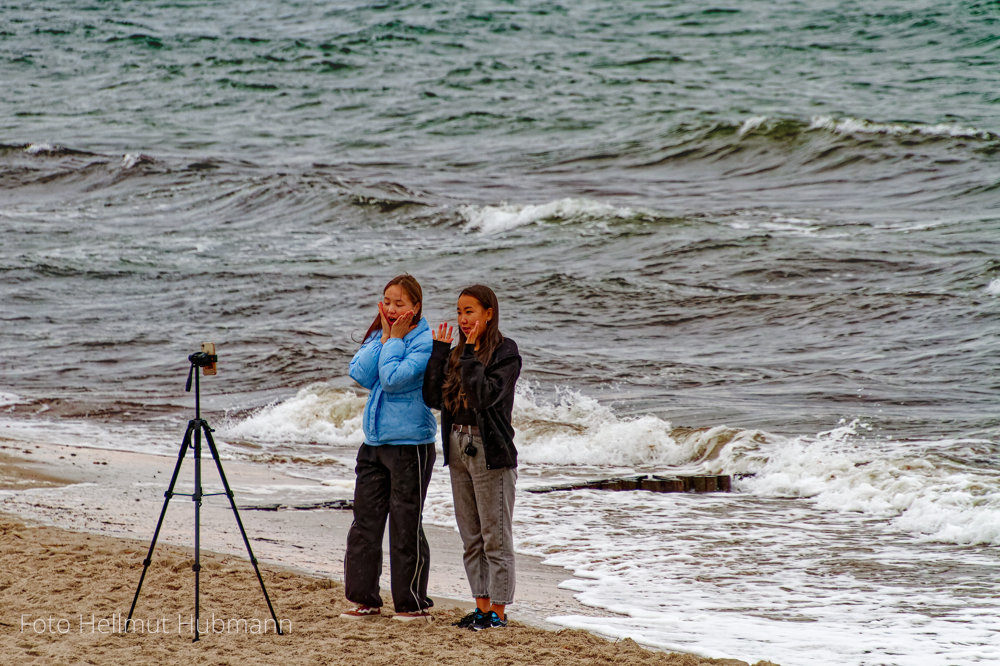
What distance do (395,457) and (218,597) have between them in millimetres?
1208

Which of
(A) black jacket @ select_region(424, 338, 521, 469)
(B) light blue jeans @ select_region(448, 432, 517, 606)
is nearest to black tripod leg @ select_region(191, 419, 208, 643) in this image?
(A) black jacket @ select_region(424, 338, 521, 469)

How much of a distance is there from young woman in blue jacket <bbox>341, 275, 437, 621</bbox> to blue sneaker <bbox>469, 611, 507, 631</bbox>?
10.1 inches

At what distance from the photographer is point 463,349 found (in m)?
4.72

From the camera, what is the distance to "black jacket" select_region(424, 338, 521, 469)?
464 cm

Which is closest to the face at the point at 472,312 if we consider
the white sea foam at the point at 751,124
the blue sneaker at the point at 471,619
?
the blue sneaker at the point at 471,619

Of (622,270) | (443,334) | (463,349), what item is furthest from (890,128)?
(463,349)

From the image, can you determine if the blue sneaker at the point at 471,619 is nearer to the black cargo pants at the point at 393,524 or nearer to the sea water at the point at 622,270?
the black cargo pants at the point at 393,524

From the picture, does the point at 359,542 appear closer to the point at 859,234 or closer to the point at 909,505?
the point at 909,505

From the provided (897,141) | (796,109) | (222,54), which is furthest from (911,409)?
(222,54)

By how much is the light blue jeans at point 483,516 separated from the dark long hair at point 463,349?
7.0 inches

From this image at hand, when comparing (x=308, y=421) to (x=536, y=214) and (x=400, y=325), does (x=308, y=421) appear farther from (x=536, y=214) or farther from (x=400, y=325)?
(x=536, y=214)

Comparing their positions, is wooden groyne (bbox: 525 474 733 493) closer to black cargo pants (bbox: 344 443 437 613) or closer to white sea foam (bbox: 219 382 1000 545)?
white sea foam (bbox: 219 382 1000 545)

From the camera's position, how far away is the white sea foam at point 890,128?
22.5 meters

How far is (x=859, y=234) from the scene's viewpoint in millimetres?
17375
